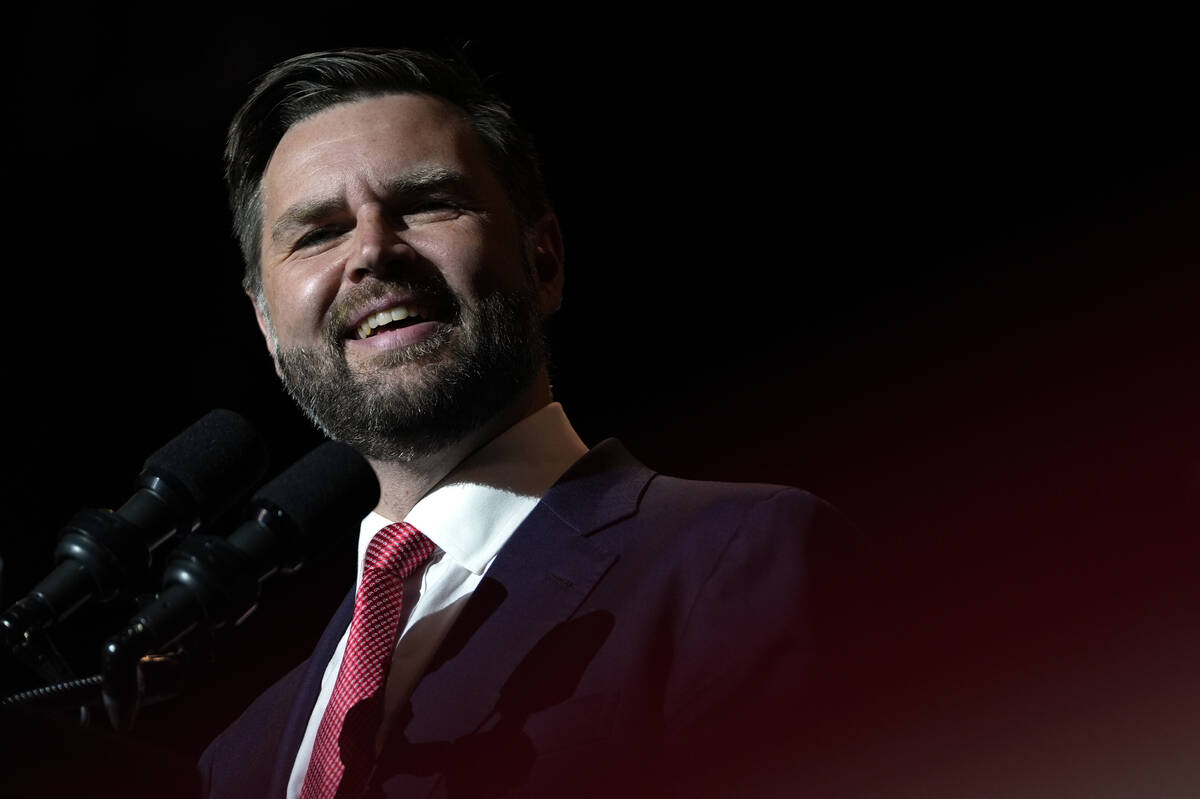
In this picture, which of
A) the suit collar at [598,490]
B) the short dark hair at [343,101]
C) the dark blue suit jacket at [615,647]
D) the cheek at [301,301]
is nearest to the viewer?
the dark blue suit jacket at [615,647]

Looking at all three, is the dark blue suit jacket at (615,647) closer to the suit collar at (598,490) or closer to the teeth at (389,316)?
the suit collar at (598,490)

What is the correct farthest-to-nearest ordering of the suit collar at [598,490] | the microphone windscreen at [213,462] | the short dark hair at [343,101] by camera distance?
the short dark hair at [343,101] → the suit collar at [598,490] → the microphone windscreen at [213,462]

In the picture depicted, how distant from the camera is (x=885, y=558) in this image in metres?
1.36

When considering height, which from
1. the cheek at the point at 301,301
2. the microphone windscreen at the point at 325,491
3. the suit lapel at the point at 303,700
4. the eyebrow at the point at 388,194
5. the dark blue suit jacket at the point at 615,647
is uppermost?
the eyebrow at the point at 388,194

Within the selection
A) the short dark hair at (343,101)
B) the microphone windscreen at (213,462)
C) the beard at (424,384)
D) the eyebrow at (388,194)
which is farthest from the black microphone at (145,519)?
the short dark hair at (343,101)

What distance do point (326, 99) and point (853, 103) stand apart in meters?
1.08

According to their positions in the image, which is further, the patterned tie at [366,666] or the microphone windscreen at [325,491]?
the microphone windscreen at [325,491]

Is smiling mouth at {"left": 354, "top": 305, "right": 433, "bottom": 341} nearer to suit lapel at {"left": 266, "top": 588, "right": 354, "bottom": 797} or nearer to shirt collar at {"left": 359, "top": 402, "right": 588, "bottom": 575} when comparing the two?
shirt collar at {"left": 359, "top": 402, "right": 588, "bottom": 575}

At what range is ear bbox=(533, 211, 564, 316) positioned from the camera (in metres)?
1.76

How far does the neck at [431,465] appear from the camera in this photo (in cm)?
158

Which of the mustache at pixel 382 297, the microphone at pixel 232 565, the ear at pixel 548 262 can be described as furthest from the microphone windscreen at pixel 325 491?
the ear at pixel 548 262

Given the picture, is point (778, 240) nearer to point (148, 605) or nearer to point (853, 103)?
point (853, 103)

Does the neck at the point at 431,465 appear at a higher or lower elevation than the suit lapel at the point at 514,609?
higher

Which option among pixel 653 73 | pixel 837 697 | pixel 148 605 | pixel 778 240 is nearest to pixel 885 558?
pixel 837 697
